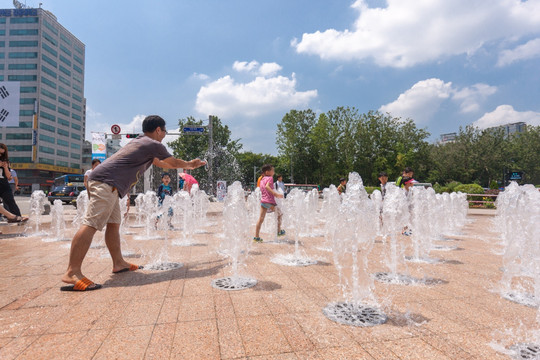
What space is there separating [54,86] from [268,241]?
7164 cm

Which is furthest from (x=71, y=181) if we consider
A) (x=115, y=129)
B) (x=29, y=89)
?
(x=29, y=89)

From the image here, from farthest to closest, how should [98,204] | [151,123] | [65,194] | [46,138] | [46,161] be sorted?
[46,138], [46,161], [65,194], [151,123], [98,204]

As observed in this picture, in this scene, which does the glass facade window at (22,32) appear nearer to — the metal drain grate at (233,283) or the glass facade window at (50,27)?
the glass facade window at (50,27)

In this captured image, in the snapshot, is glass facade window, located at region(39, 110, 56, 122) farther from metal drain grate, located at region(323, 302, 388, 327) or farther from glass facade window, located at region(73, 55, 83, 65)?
metal drain grate, located at region(323, 302, 388, 327)

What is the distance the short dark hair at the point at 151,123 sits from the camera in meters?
3.98

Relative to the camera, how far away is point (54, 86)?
6097cm

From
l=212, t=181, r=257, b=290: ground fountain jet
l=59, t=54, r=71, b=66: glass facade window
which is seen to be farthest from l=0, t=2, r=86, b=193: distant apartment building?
l=212, t=181, r=257, b=290: ground fountain jet

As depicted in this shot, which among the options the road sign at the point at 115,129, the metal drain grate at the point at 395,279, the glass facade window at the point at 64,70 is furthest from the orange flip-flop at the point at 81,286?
the glass facade window at the point at 64,70

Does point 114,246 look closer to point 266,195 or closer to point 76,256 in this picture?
point 76,256

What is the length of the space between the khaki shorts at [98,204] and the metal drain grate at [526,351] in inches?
146

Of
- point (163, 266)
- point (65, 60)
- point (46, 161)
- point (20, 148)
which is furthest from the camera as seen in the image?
point (65, 60)

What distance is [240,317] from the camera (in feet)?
8.14

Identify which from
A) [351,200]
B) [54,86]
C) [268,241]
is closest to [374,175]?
[268,241]

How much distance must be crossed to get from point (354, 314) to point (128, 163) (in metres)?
2.86
